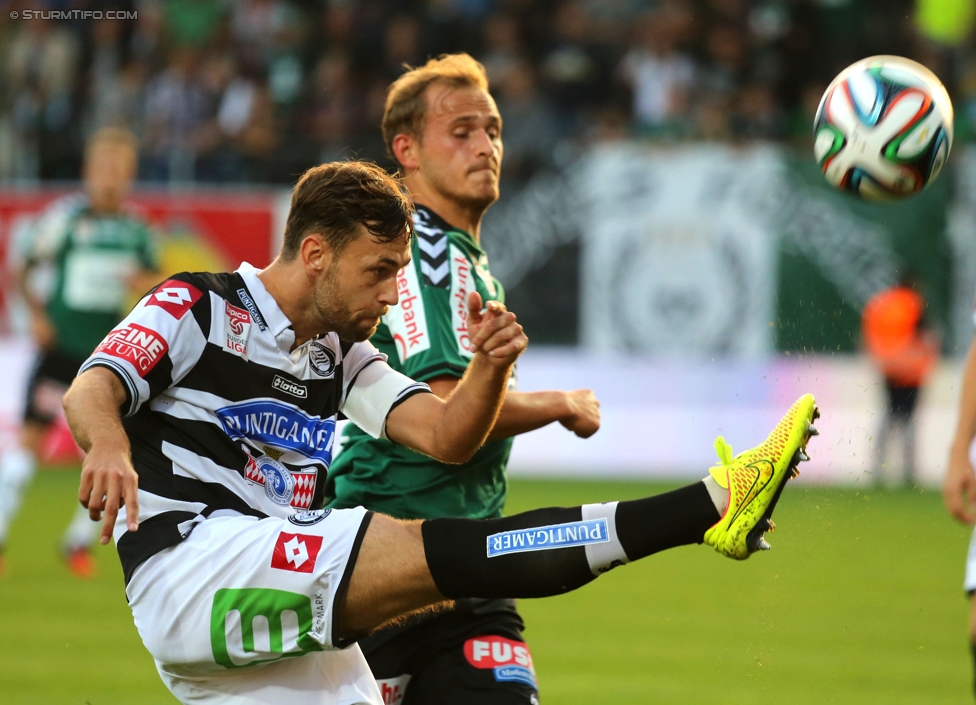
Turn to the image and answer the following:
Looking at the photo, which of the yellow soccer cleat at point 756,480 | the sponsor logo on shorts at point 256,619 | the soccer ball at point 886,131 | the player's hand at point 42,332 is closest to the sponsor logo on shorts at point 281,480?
the sponsor logo on shorts at point 256,619

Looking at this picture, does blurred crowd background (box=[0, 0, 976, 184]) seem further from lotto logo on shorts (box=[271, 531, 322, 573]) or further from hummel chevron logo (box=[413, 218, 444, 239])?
lotto logo on shorts (box=[271, 531, 322, 573])

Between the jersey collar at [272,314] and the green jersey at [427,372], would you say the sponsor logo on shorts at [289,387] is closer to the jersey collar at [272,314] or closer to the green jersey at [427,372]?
the jersey collar at [272,314]

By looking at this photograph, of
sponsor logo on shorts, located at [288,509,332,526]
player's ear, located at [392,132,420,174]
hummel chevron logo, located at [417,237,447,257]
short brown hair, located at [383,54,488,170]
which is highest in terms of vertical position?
short brown hair, located at [383,54,488,170]

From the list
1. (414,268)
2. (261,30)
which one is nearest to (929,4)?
(261,30)

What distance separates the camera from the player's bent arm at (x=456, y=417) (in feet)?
12.1

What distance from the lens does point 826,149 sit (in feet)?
15.5

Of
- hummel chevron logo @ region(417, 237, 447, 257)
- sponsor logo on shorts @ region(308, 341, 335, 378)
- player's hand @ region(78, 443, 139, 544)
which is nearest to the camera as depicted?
player's hand @ region(78, 443, 139, 544)

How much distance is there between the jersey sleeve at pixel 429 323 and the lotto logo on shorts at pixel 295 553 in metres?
0.86

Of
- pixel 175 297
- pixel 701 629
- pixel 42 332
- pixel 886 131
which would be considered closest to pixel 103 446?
pixel 175 297

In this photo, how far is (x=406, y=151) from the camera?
465cm

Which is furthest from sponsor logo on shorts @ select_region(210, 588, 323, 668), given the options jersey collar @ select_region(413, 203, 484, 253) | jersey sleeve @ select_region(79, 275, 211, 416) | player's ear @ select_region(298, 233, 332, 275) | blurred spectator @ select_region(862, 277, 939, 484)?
blurred spectator @ select_region(862, 277, 939, 484)

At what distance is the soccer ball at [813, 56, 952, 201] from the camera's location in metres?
4.52

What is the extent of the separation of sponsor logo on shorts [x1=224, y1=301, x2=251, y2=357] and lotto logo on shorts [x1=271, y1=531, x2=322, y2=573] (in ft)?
1.81

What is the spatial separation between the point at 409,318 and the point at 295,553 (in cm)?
102
